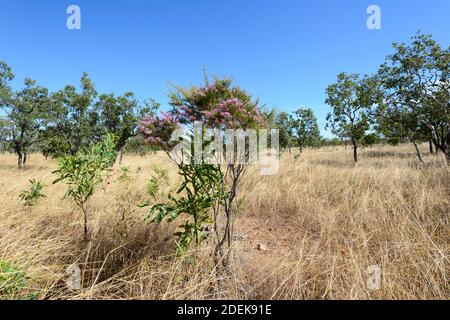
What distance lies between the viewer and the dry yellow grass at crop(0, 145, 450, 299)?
1.95 metres

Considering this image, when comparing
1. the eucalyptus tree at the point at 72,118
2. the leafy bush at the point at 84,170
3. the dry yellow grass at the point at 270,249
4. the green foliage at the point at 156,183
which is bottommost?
the dry yellow grass at the point at 270,249

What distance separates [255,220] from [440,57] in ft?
33.6

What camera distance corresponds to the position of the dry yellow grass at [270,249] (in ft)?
6.41

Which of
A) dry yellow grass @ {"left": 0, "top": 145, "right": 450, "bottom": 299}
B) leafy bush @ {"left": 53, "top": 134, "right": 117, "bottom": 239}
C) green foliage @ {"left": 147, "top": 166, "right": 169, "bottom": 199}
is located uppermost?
leafy bush @ {"left": 53, "top": 134, "right": 117, "bottom": 239}

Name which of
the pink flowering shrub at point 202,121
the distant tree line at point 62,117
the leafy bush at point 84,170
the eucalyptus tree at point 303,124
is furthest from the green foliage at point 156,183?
the eucalyptus tree at point 303,124

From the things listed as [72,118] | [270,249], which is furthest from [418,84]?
[72,118]

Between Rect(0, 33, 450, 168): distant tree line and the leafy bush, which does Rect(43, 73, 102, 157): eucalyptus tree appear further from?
the leafy bush

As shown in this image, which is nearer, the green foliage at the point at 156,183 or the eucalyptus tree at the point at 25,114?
the green foliage at the point at 156,183

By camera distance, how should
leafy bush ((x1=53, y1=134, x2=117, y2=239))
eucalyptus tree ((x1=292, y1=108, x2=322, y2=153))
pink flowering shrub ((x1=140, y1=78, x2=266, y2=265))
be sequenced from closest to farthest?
pink flowering shrub ((x1=140, y1=78, x2=266, y2=265))
leafy bush ((x1=53, y1=134, x2=117, y2=239))
eucalyptus tree ((x1=292, y1=108, x2=322, y2=153))

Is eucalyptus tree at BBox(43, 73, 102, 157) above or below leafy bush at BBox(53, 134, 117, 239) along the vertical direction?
above

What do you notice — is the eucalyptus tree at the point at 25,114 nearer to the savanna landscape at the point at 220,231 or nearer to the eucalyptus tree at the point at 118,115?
the eucalyptus tree at the point at 118,115

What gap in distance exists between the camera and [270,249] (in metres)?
2.88

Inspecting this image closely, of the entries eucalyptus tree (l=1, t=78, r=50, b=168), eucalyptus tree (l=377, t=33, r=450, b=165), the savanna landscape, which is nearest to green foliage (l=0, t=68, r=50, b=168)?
eucalyptus tree (l=1, t=78, r=50, b=168)
